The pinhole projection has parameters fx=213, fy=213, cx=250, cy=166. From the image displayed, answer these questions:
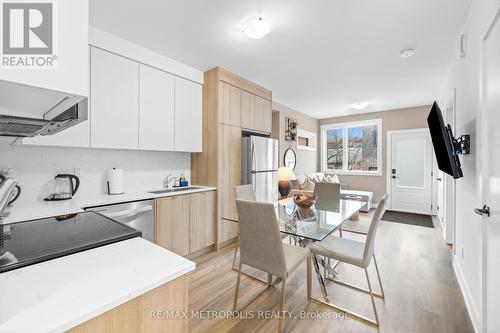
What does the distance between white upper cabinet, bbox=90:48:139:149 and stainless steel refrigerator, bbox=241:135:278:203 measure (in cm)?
154

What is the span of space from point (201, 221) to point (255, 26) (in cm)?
232

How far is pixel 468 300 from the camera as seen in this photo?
1812 mm

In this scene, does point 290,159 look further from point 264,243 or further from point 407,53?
point 264,243

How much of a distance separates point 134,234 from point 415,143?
6.22m

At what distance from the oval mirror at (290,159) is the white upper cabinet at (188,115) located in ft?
8.19

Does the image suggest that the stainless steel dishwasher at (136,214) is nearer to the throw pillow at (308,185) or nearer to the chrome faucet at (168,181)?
the chrome faucet at (168,181)

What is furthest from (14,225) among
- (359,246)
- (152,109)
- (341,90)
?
(341,90)

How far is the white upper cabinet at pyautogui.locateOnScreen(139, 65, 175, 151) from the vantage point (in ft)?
8.34

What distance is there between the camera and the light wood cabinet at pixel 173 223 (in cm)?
238

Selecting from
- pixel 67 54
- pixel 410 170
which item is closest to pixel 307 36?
pixel 67 54

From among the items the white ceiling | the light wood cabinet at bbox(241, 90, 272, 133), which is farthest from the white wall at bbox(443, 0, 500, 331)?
the light wood cabinet at bbox(241, 90, 272, 133)

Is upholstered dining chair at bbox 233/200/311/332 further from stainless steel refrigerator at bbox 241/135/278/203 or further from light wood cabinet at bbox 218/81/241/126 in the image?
light wood cabinet at bbox 218/81/241/126

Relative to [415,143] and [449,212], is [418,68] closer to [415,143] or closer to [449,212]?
[449,212]

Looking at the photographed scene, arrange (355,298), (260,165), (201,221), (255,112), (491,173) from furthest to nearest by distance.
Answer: (255,112) → (260,165) → (201,221) → (355,298) → (491,173)
